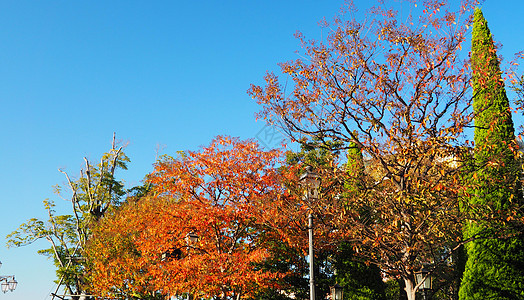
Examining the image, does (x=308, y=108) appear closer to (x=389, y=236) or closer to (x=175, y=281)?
(x=389, y=236)

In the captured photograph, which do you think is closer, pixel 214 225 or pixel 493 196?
pixel 493 196

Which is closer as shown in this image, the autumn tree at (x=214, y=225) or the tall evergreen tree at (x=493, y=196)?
the tall evergreen tree at (x=493, y=196)

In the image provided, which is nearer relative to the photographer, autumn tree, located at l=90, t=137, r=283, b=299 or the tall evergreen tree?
the tall evergreen tree

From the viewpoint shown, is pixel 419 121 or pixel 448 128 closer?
pixel 448 128

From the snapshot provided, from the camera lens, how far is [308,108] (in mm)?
14305

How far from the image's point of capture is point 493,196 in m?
14.0

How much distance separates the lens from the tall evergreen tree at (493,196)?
13.1m

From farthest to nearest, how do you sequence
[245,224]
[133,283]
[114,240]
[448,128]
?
[114,240], [133,283], [245,224], [448,128]

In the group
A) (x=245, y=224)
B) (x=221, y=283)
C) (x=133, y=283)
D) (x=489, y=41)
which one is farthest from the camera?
(x=133, y=283)

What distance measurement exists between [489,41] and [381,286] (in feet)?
37.2

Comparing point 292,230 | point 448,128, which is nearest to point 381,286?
point 292,230

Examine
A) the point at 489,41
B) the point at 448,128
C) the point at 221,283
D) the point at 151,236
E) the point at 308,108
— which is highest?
the point at 489,41

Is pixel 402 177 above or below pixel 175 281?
above

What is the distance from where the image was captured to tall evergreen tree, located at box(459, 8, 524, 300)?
42.9 ft
